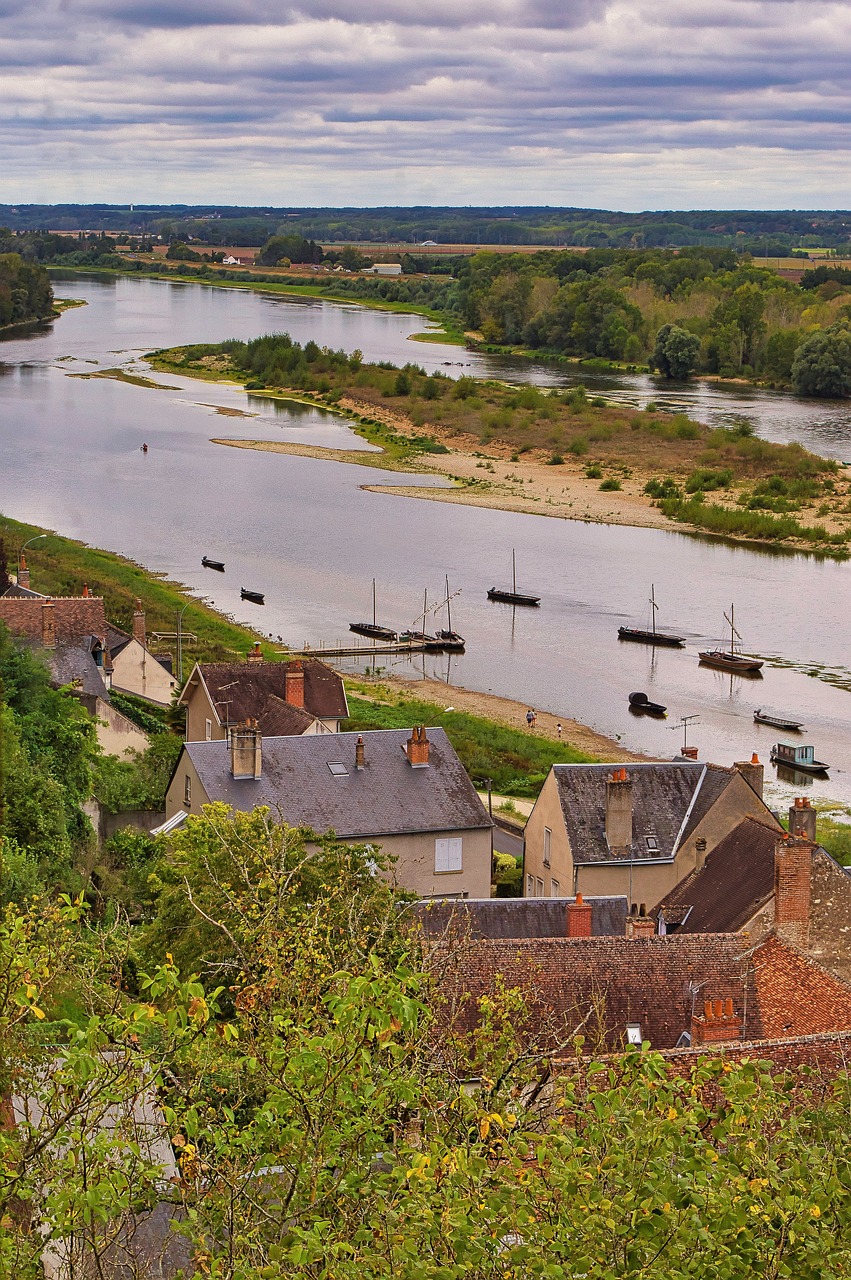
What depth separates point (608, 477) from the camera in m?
102

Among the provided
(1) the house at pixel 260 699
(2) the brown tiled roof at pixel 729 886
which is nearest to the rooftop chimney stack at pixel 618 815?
(2) the brown tiled roof at pixel 729 886

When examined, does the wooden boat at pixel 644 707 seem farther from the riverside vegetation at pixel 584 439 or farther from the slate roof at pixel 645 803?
the riverside vegetation at pixel 584 439

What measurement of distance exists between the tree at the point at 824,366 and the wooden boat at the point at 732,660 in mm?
76332

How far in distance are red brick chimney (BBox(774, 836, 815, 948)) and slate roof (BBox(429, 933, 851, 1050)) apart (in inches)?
22.6

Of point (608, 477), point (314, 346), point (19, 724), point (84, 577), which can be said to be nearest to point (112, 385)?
point (314, 346)

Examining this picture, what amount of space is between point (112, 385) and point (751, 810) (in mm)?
113267

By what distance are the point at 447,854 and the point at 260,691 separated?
8.36 m

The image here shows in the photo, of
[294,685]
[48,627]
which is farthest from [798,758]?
[48,627]

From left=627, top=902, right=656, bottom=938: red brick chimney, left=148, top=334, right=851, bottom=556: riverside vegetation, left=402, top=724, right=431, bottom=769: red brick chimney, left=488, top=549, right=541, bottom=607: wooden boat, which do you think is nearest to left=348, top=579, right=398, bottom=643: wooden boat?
left=488, top=549, right=541, bottom=607: wooden boat

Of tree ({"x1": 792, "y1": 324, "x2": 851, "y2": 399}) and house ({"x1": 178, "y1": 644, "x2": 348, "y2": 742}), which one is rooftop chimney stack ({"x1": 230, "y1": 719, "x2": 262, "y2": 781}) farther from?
tree ({"x1": 792, "y1": 324, "x2": 851, "y2": 399})

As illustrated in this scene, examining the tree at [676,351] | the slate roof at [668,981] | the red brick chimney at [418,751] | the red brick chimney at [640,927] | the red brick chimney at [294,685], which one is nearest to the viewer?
the slate roof at [668,981]

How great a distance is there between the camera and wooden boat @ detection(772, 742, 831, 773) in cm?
4825

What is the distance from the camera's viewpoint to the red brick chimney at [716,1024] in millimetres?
18438

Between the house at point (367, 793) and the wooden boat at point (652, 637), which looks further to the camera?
the wooden boat at point (652, 637)
